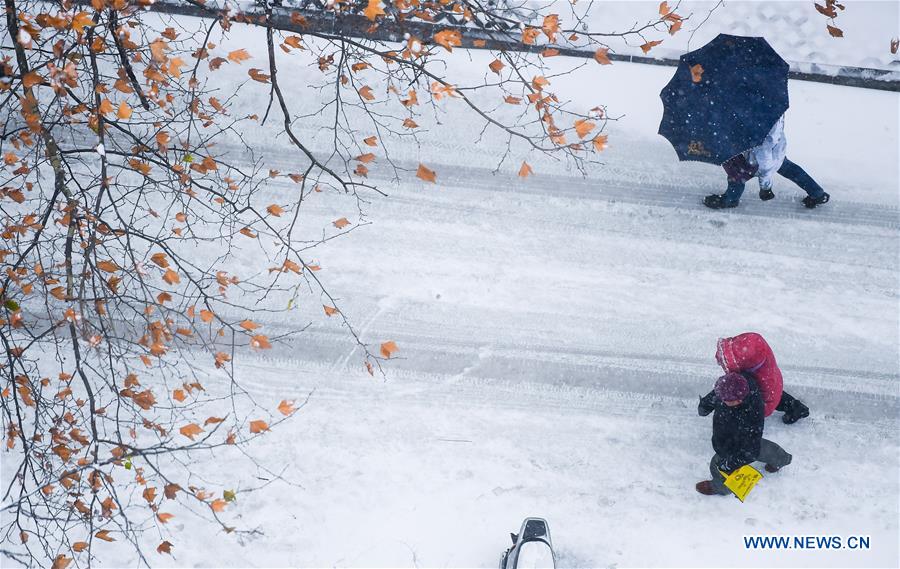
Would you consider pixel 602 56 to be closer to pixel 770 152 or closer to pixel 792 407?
pixel 770 152

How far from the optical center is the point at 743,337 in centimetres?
467

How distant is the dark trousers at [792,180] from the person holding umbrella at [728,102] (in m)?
0.45

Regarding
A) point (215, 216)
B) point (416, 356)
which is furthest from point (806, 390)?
point (215, 216)

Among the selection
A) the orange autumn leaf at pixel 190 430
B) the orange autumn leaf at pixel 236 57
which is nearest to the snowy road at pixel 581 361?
the orange autumn leaf at pixel 190 430

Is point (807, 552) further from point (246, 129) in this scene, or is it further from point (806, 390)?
point (246, 129)

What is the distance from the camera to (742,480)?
4.94 metres

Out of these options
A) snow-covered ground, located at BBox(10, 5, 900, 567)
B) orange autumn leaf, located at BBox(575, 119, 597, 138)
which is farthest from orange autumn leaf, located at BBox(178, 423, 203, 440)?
orange autumn leaf, located at BBox(575, 119, 597, 138)

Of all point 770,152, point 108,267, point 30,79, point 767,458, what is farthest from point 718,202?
point 30,79

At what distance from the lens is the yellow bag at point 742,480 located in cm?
493

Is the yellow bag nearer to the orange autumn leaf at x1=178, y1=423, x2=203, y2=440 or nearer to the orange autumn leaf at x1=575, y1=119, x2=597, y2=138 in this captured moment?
the orange autumn leaf at x1=575, y1=119, x2=597, y2=138

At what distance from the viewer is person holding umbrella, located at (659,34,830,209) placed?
219 inches

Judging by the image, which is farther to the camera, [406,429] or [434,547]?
[406,429]

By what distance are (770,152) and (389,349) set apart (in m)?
3.42

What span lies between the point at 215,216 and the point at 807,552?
5363 mm
